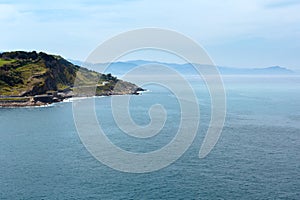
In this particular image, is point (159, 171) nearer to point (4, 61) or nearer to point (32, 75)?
point (32, 75)

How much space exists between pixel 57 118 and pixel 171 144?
46.5m

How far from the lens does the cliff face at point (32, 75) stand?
152 m

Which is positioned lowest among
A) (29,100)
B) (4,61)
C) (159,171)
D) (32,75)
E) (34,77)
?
(159,171)

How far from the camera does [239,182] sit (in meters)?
52.4

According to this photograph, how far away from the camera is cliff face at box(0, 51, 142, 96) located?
15238cm

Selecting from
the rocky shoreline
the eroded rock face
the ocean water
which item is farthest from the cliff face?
the ocean water

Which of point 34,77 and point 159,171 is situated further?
point 34,77

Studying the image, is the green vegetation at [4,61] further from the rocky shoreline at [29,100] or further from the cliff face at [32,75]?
the rocky shoreline at [29,100]

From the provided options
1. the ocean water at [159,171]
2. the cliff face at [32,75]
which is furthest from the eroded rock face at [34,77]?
the ocean water at [159,171]

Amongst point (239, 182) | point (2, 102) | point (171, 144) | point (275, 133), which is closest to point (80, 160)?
point (171, 144)

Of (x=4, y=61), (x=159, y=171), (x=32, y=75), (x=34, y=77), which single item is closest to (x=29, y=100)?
(x=34, y=77)

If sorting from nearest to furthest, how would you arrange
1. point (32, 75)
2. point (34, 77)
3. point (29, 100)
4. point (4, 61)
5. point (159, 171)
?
point (159, 171) → point (29, 100) → point (34, 77) → point (32, 75) → point (4, 61)

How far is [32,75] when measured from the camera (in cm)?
16262

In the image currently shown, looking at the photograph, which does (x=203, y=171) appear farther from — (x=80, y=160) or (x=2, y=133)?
(x=2, y=133)
